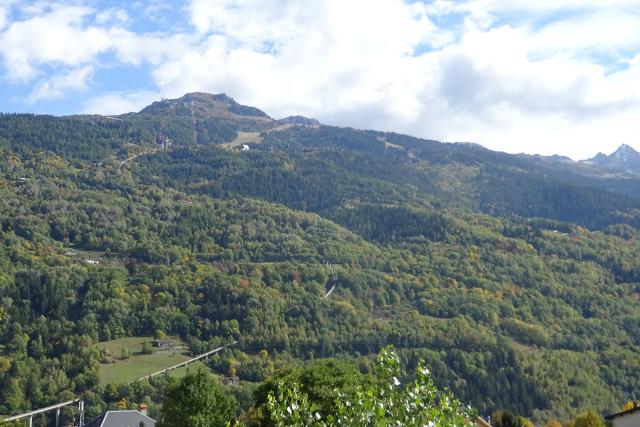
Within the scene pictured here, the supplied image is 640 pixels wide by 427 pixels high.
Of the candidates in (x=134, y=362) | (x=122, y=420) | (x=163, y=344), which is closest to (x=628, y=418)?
(x=122, y=420)

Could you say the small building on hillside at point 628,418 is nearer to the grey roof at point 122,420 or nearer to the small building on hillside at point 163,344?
the grey roof at point 122,420

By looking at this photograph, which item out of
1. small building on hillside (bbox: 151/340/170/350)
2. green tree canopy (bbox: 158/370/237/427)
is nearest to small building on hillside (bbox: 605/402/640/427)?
green tree canopy (bbox: 158/370/237/427)

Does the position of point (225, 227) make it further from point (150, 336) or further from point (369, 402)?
point (369, 402)

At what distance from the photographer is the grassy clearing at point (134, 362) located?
344 feet

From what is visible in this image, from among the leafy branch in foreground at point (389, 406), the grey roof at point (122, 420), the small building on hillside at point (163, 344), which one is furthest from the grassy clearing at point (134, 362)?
the leafy branch in foreground at point (389, 406)

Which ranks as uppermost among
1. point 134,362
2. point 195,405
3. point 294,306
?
point 195,405

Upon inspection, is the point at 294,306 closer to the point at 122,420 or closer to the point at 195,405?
the point at 122,420

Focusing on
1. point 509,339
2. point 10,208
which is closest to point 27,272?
point 10,208

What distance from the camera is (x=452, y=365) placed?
405 ft

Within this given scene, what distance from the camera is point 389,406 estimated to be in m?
13.1

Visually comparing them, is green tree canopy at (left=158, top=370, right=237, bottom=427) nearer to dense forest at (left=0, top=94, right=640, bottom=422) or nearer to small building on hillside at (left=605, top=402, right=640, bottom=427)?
small building on hillside at (left=605, top=402, right=640, bottom=427)

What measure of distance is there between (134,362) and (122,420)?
5490cm

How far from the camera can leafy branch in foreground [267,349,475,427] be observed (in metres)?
12.4

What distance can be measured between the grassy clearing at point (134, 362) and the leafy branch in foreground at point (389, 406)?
296 ft
